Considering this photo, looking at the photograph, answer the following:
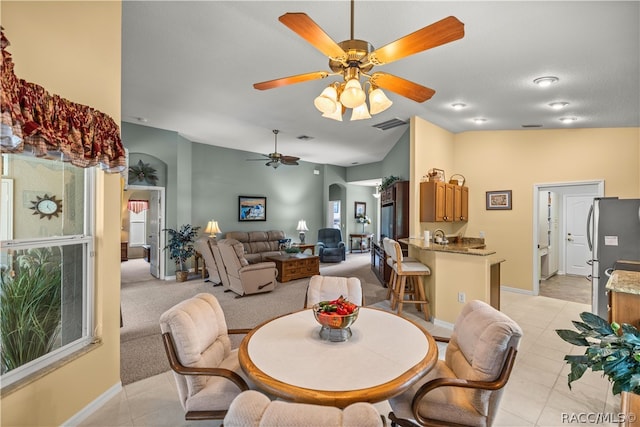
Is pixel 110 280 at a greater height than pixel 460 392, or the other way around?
pixel 110 280

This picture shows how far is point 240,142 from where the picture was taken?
21.7ft

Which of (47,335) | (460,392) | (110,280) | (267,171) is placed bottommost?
(460,392)

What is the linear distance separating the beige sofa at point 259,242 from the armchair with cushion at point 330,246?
4.42 feet

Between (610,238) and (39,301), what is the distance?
Result: 5397 mm

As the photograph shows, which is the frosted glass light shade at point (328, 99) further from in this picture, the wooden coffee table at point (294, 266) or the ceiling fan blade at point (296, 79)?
the wooden coffee table at point (294, 266)

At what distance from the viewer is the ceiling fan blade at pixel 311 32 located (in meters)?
1.40

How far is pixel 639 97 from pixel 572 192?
12.9 ft

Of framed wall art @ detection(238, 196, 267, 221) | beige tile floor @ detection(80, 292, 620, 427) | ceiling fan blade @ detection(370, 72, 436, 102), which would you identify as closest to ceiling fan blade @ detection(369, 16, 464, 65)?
ceiling fan blade @ detection(370, 72, 436, 102)

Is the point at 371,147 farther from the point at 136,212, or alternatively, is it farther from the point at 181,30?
the point at 136,212

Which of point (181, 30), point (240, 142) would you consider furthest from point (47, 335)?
point (240, 142)

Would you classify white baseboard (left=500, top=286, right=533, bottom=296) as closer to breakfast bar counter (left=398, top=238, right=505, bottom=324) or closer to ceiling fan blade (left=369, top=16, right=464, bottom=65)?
breakfast bar counter (left=398, top=238, right=505, bottom=324)

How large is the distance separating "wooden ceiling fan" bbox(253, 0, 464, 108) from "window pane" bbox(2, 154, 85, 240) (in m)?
1.49

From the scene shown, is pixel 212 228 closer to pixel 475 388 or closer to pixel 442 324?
pixel 442 324

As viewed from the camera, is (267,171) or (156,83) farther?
(267,171)
